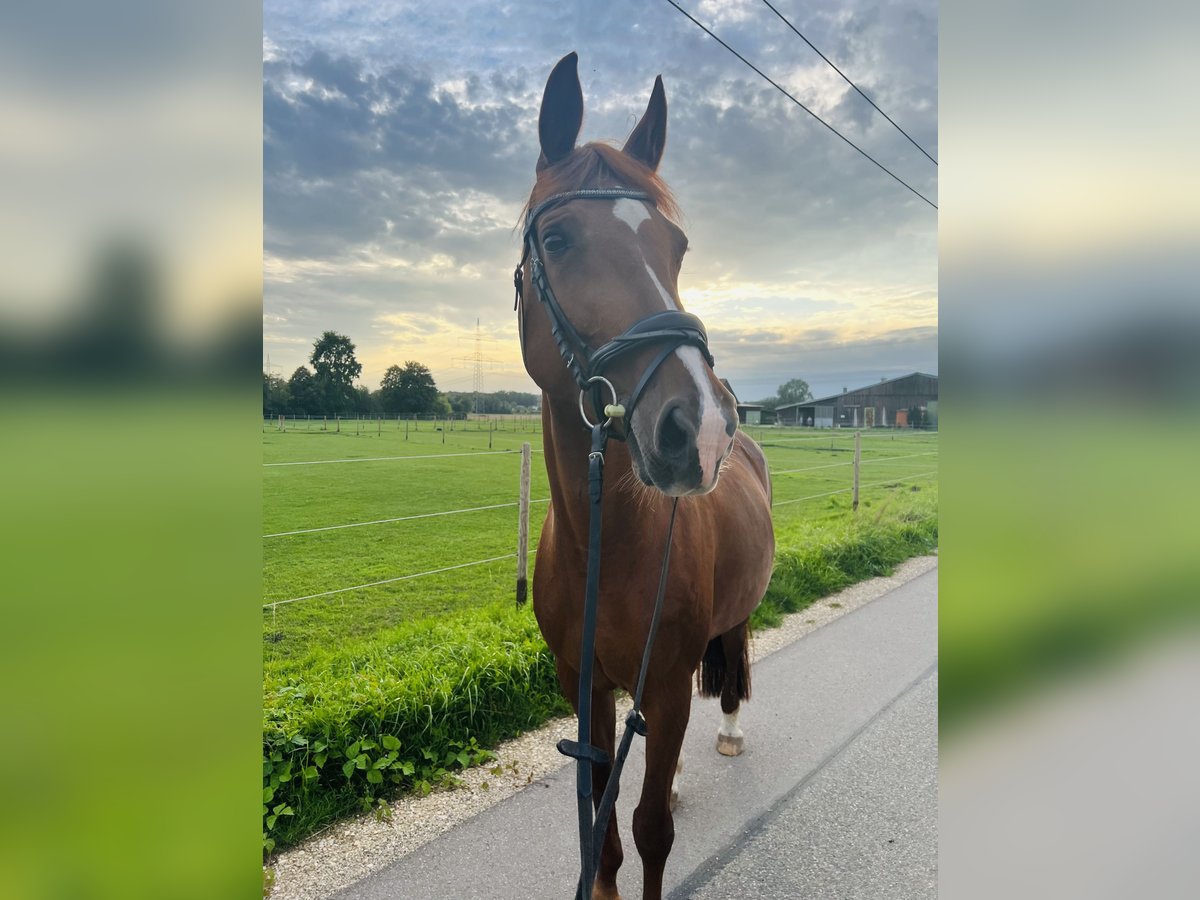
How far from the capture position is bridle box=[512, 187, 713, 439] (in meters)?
1.44

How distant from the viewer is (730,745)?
11.0ft

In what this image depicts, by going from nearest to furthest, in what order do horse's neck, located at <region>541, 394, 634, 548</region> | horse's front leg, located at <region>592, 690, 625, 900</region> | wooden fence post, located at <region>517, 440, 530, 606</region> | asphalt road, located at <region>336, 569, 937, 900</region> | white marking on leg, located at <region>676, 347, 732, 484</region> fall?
white marking on leg, located at <region>676, 347, 732, 484</region>
horse's neck, located at <region>541, 394, 634, 548</region>
horse's front leg, located at <region>592, 690, 625, 900</region>
asphalt road, located at <region>336, 569, 937, 900</region>
wooden fence post, located at <region>517, 440, 530, 606</region>

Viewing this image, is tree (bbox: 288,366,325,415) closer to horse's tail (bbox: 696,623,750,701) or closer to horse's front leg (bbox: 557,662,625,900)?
horse's front leg (bbox: 557,662,625,900)

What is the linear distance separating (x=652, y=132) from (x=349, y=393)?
3.62 metres

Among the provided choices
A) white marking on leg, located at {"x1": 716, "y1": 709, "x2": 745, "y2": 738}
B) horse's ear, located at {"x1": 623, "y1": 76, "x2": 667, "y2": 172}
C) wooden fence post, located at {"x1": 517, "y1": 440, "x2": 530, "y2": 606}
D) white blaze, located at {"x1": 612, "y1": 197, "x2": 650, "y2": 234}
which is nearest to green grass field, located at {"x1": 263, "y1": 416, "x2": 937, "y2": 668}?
wooden fence post, located at {"x1": 517, "y1": 440, "x2": 530, "y2": 606}

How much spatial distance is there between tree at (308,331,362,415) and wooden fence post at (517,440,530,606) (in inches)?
57.1

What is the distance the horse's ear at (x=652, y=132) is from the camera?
202 cm

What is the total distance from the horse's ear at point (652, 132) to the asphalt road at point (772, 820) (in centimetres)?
255

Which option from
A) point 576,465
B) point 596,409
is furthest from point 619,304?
point 576,465

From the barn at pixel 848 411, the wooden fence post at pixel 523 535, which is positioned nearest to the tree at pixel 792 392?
the barn at pixel 848 411
